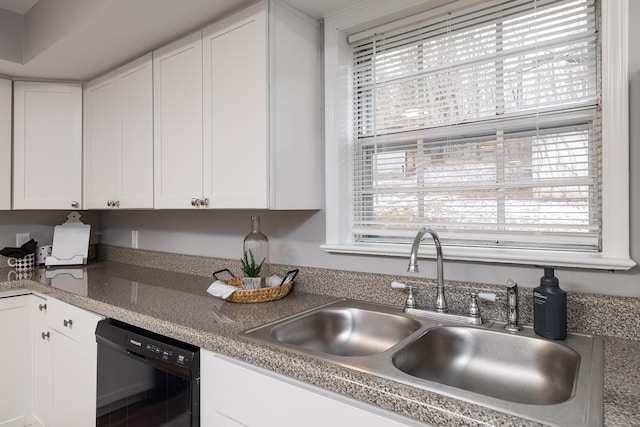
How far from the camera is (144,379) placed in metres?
1.39

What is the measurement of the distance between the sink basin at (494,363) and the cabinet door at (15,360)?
7.02ft

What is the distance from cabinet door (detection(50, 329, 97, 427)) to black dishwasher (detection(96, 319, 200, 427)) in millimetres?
100

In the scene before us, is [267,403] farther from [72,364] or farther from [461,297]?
[72,364]

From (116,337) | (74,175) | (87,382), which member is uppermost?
(74,175)

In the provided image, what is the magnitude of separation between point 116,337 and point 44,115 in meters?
1.85

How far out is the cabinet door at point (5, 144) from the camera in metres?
2.46

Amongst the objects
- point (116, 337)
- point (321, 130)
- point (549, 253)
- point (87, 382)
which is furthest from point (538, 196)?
point (87, 382)

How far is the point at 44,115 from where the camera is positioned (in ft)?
8.40

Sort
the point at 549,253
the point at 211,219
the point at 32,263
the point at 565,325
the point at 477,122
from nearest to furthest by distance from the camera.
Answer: the point at 565,325 < the point at 549,253 < the point at 477,122 < the point at 211,219 < the point at 32,263

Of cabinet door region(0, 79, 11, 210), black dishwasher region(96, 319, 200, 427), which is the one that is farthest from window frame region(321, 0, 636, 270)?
cabinet door region(0, 79, 11, 210)

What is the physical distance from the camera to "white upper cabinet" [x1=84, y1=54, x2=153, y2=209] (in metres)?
2.13

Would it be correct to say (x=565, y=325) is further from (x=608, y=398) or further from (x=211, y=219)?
(x=211, y=219)

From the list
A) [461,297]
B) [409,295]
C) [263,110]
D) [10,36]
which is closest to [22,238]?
[10,36]

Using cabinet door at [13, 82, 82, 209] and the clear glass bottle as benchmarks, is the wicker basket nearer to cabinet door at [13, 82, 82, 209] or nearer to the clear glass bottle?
the clear glass bottle
